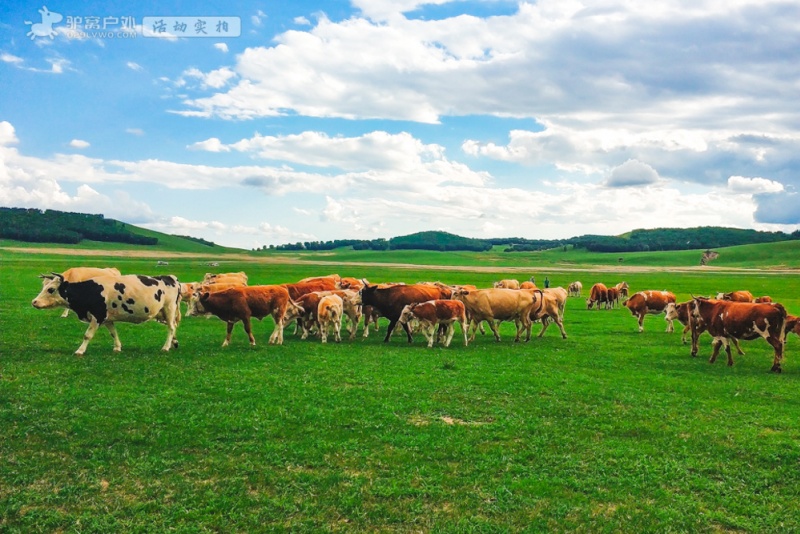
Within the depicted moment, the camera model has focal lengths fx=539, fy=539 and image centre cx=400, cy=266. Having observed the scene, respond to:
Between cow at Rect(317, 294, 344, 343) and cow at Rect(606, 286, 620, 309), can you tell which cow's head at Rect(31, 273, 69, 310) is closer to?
cow at Rect(317, 294, 344, 343)

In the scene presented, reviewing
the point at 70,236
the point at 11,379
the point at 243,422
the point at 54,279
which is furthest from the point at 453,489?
the point at 70,236

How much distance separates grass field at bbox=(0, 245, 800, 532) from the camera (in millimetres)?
6812

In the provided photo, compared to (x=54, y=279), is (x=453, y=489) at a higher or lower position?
lower

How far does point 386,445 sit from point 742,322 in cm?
1319

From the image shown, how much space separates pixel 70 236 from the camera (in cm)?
16500

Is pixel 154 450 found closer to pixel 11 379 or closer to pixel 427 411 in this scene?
pixel 427 411

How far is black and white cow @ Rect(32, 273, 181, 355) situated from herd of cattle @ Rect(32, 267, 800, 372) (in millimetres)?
28

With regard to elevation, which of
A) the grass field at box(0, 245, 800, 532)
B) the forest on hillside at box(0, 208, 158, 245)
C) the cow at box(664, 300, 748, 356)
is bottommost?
the grass field at box(0, 245, 800, 532)

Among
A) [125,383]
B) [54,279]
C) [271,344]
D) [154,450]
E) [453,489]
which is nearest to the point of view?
[453,489]

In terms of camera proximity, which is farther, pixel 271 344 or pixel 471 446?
pixel 271 344

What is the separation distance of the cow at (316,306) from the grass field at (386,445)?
16.8 feet

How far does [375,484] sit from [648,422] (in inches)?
238

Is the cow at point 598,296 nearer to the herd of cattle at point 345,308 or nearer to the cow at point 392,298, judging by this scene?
the herd of cattle at point 345,308

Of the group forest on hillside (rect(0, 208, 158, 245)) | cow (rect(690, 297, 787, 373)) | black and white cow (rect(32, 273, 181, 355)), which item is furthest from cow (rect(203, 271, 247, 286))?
forest on hillside (rect(0, 208, 158, 245))
